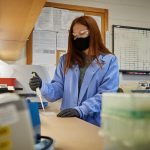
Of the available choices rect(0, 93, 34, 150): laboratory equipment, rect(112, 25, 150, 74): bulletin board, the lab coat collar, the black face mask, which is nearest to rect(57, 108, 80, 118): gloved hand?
the lab coat collar

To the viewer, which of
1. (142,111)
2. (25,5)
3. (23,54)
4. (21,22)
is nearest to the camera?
(142,111)

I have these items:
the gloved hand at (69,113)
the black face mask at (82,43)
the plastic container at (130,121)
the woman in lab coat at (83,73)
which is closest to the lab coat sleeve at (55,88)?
the woman in lab coat at (83,73)

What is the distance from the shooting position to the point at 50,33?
271cm

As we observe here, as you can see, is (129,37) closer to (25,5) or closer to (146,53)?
(146,53)

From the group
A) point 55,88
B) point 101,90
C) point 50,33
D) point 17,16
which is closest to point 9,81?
point 55,88

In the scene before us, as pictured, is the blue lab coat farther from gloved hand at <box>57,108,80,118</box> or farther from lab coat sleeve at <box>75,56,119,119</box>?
gloved hand at <box>57,108,80,118</box>

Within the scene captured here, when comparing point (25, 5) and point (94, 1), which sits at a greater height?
point (94, 1)

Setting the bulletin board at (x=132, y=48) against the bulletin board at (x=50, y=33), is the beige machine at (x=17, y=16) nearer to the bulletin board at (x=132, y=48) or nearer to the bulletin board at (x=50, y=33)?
the bulletin board at (x=50, y=33)

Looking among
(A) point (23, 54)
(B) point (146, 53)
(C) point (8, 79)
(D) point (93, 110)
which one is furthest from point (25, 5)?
(B) point (146, 53)

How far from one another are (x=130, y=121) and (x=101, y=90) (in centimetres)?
116

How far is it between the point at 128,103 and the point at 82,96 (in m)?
1.18

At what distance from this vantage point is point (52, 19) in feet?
8.88

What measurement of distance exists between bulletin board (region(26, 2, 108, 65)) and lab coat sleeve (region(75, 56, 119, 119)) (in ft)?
3.88

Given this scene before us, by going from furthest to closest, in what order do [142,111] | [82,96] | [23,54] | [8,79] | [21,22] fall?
[23,54] < [8,79] < [82,96] < [21,22] < [142,111]
